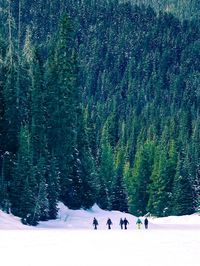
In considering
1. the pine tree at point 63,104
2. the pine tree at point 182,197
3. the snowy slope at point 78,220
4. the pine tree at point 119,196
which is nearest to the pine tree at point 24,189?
the snowy slope at point 78,220

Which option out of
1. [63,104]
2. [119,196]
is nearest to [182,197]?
[119,196]

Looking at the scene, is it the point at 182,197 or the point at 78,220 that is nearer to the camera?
the point at 78,220

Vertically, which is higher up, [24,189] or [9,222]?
[24,189]

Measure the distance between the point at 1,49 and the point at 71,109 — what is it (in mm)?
9563

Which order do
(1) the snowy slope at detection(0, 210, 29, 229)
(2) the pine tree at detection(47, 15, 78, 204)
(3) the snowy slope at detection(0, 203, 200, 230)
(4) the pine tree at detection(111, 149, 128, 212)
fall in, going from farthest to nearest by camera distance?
(4) the pine tree at detection(111, 149, 128, 212) → (2) the pine tree at detection(47, 15, 78, 204) → (3) the snowy slope at detection(0, 203, 200, 230) → (1) the snowy slope at detection(0, 210, 29, 229)

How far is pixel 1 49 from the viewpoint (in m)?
59.6

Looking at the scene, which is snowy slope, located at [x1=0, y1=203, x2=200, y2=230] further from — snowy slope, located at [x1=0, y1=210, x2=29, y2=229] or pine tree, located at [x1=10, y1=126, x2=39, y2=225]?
pine tree, located at [x1=10, y1=126, x2=39, y2=225]

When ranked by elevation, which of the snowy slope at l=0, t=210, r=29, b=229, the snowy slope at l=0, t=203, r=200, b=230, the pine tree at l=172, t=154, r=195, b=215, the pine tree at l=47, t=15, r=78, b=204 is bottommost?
the pine tree at l=172, t=154, r=195, b=215

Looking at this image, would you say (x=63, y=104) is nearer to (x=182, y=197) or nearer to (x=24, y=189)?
(x=24, y=189)

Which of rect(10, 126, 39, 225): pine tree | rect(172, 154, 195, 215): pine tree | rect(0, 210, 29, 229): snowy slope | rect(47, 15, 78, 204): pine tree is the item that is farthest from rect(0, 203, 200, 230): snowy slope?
rect(172, 154, 195, 215): pine tree

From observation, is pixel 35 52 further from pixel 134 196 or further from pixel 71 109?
pixel 134 196

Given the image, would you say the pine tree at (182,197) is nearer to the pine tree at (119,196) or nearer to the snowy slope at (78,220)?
the pine tree at (119,196)
